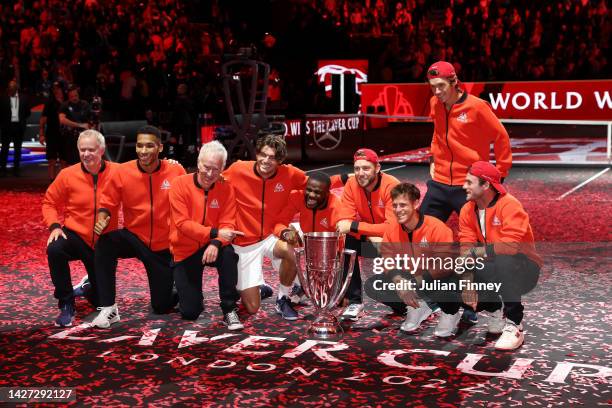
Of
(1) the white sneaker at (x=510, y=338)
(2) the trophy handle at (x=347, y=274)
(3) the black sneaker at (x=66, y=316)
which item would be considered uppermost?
(2) the trophy handle at (x=347, y=274)

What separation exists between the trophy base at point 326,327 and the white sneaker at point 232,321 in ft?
1.62

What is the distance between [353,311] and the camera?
681cm

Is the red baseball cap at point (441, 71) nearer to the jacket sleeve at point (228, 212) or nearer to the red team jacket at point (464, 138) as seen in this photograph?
the red team jacket at point (464, 138)

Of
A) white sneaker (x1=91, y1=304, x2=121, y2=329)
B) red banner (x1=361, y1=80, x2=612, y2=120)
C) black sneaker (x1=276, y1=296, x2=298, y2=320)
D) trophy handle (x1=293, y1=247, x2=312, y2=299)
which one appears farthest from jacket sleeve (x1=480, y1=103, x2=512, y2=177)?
red banner (x1=361, y1=80, x2=612, y2=120)

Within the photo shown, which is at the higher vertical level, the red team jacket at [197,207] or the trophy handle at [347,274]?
the red team jacket at [197,207]

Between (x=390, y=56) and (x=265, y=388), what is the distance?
2495 cm

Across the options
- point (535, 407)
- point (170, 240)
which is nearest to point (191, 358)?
point (170, 240)

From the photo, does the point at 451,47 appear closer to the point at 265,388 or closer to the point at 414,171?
the point at 414,171

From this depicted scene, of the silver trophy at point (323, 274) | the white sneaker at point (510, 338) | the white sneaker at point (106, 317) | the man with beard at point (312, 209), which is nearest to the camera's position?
the white sneaker at point (510, 338)

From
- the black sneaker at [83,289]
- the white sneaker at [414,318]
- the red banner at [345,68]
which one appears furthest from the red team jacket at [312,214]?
Answer: the red banner at [345,68]

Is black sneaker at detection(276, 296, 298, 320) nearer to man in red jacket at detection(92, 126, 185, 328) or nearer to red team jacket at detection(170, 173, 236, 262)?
red team jacket at detection(170, 173, 236, 262)

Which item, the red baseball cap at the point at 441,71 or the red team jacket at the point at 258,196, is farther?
the red team jacket at the point at 258,196

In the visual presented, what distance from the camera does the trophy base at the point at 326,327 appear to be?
628 centimetres

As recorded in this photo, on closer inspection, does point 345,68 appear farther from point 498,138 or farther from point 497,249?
point 497,249
